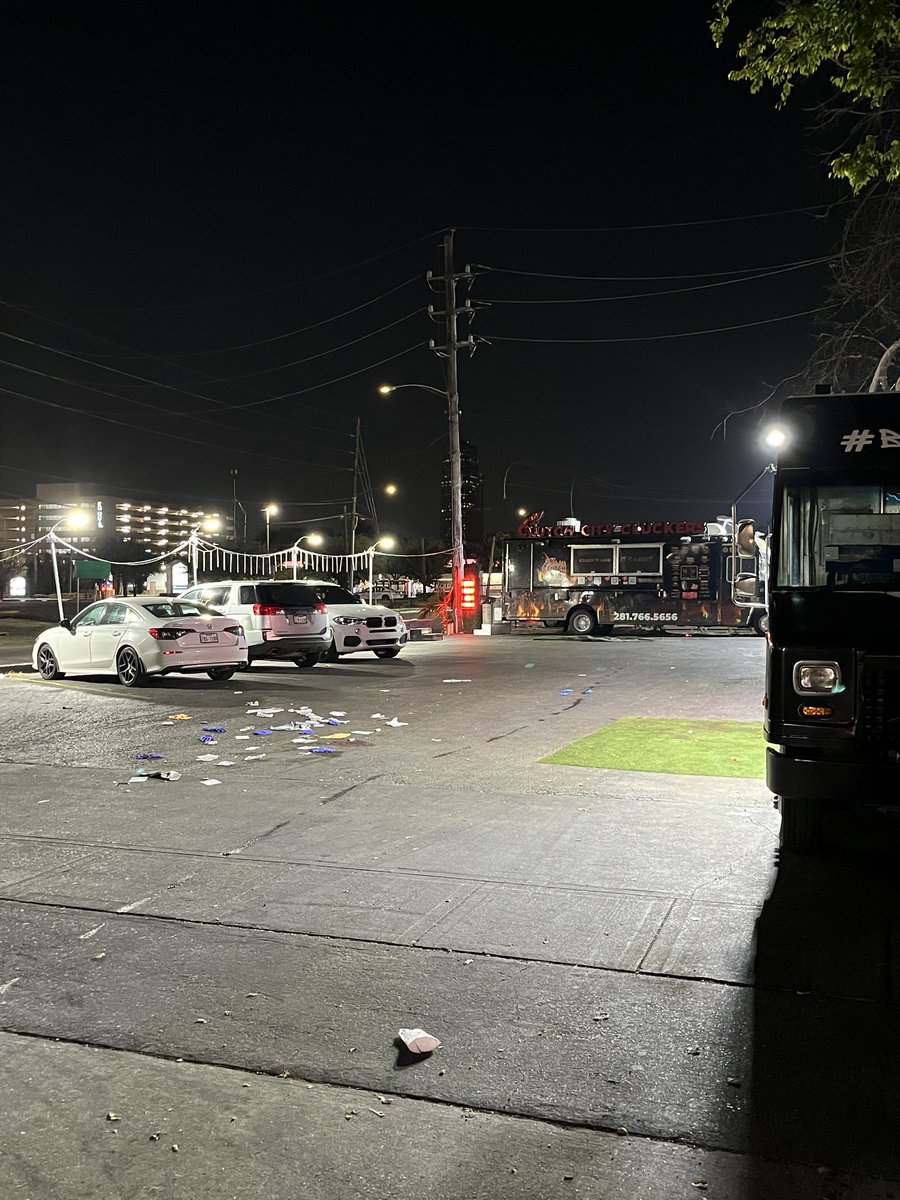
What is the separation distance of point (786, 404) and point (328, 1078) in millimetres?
5077

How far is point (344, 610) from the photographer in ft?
71.3

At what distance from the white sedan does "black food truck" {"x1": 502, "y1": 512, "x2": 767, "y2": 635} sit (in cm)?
1543

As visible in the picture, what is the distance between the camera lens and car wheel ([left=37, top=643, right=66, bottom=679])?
18.3 meters

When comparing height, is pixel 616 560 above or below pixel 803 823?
above

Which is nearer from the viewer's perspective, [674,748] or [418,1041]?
[418,1041]

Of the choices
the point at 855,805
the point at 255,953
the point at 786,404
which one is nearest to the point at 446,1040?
the point at 255,953

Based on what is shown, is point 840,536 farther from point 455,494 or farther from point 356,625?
point 455,494

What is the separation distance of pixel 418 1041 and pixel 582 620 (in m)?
27.8

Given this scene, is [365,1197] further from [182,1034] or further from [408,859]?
[408,859]

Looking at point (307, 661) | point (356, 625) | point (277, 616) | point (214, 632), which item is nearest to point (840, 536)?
point (214, 632)

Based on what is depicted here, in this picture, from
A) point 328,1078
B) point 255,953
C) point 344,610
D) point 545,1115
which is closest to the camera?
point 545,1115

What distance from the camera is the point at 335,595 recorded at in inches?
885

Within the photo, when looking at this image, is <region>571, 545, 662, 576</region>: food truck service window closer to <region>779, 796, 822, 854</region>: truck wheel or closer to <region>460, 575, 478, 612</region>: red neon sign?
<region>460, 575, 478, 612</region>: red neon sign

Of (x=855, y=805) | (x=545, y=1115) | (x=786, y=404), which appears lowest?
(x=545, y=1115)
